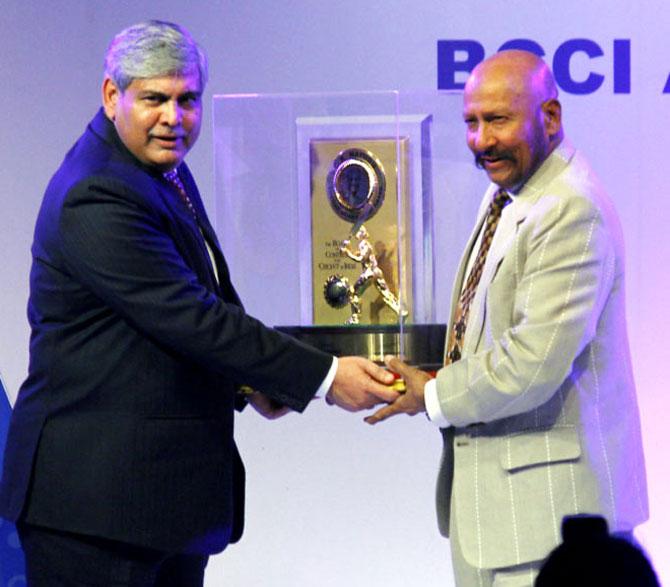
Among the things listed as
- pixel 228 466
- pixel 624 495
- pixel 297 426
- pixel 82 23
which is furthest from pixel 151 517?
pixel 82 23

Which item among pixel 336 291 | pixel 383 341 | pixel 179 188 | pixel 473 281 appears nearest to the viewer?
pixel 473 281

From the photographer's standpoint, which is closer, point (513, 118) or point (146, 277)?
point (146, 277)

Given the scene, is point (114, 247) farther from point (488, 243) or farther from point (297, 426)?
point (297, 426)

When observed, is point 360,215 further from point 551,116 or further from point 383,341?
point 551,116

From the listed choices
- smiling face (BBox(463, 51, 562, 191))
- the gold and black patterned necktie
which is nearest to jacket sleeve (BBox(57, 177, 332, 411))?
the gold and black patterned necktie

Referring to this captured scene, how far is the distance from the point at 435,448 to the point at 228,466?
5.94ft

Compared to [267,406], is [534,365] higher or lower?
higher

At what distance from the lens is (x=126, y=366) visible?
2705mm

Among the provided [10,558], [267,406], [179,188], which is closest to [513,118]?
[179,188]

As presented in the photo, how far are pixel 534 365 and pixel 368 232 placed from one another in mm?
765

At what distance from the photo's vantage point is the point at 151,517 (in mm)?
2707

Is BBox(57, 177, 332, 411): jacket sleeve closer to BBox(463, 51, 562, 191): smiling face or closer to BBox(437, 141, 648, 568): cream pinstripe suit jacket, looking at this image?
BBox(437, 141, 648, 568): cream pinstripe suit jacket

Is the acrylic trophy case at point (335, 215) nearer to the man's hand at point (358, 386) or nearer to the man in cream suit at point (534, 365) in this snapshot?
the man's hand at point (358, 386)

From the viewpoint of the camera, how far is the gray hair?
9.17 feet
